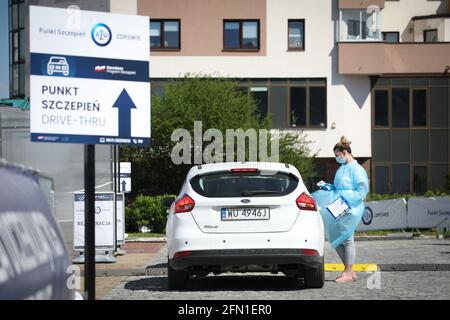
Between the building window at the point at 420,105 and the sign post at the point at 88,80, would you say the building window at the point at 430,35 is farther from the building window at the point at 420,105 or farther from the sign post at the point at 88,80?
the sign post at the point at 88,80

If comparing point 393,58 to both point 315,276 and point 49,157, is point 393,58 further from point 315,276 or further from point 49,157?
point 315,276

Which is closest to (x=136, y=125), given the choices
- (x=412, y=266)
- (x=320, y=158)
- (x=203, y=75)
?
(x=412, y=266)

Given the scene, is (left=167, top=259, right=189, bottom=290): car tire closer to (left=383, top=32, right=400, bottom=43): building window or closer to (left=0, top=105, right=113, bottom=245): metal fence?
(left=0, top=105, right=113, bottom=245): metal fence

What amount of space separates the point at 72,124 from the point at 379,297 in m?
4.28

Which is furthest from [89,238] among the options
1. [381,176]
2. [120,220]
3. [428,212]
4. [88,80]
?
[381,176]

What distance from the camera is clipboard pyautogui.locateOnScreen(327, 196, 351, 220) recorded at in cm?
1303

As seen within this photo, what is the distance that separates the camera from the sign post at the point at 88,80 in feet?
27.2

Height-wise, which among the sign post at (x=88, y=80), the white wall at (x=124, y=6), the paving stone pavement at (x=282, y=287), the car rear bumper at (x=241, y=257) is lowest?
the paving stone pavement at (x=282, y=287)

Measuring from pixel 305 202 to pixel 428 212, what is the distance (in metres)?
21.2

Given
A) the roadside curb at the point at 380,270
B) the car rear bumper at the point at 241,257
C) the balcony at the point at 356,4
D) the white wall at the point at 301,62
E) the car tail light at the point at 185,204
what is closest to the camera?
the car rear bumper at the point at 241,257

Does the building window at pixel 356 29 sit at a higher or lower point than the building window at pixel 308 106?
higher

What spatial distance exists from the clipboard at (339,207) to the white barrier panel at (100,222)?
5.49 m

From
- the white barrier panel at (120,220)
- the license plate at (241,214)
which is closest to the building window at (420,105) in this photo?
the white barrier panel at (120,220)

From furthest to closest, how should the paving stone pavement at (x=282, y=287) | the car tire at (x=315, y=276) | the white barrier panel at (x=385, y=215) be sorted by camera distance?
the white barrier panel at (x=385, y=215) → the car tire at (x=315, y=276) → the paving stone pavement at (x=282, y=287)
